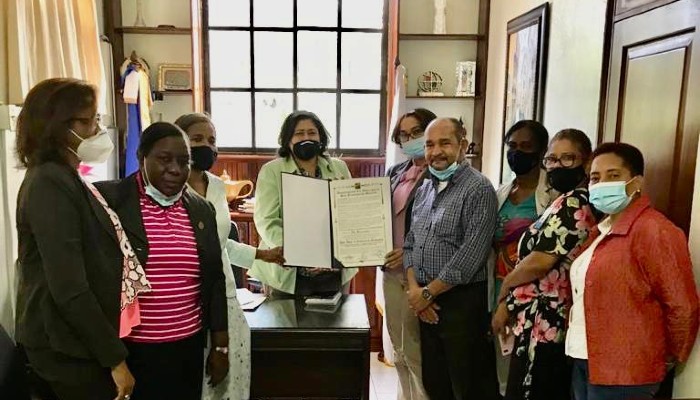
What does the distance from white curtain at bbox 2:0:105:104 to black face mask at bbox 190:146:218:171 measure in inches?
33.0

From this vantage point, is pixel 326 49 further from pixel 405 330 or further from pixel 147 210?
pixel 147 210

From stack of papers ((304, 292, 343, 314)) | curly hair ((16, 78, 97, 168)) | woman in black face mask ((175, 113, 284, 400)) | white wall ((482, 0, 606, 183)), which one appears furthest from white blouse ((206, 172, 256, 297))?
white wall ((482, 0, 606, 183))

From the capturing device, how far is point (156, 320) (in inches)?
63.4

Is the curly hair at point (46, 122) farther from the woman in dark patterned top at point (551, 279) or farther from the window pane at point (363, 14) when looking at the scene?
the window pane at point (363, 14)

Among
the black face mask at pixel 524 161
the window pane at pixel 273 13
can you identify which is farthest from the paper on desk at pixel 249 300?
the window pane at pixel 273 13

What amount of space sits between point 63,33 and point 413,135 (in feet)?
5.86

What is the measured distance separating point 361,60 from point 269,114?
0.84 metres

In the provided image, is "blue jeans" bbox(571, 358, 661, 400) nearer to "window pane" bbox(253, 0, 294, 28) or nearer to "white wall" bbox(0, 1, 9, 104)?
"white wall" bbox(0, 1, 9, 104)

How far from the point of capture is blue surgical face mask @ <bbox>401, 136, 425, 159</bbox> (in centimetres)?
249

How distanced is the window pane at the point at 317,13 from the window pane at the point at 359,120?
1.91 feet

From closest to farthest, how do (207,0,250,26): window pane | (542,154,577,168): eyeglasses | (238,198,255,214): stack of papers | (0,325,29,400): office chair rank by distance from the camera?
(0,325,29,400): office chair
(542,154,577,168): eyeglasses
(238,198,255,214): stack of papers
(207,0,250,26): window pane

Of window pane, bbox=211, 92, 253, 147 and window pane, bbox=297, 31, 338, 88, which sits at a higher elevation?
window pane, bbox=297, 31, 338, 88

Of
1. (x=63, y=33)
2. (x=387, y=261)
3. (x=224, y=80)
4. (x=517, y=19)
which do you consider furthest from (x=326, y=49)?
(x=387, y=261)

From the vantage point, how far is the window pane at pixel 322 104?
14.7 ft
